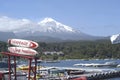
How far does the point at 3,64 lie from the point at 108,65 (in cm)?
4398

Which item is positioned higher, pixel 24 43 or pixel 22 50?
pixel 24 43

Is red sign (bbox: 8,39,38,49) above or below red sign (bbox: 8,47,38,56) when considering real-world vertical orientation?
above

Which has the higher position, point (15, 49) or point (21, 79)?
point (15, 49)

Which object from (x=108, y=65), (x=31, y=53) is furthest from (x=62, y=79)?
(x=108, y=65)

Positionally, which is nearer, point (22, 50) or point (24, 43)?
point (22, 50)

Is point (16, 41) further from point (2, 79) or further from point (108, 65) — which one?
point (108, 65)

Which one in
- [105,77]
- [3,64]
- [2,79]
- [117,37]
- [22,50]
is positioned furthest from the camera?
[3,64]

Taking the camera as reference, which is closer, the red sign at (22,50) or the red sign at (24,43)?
the red sign at (22,50)

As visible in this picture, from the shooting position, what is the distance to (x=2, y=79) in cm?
4247

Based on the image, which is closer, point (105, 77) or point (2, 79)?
point (2, 79)

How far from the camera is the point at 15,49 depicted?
38.5 metres

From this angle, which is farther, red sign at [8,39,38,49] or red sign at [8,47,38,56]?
red sign at [8,39,38,49]

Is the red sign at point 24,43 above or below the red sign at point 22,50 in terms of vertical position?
above

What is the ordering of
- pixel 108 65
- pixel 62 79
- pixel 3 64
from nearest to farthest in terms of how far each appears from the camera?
pixel 62 79
pixel 3 64
pixel 108 65
